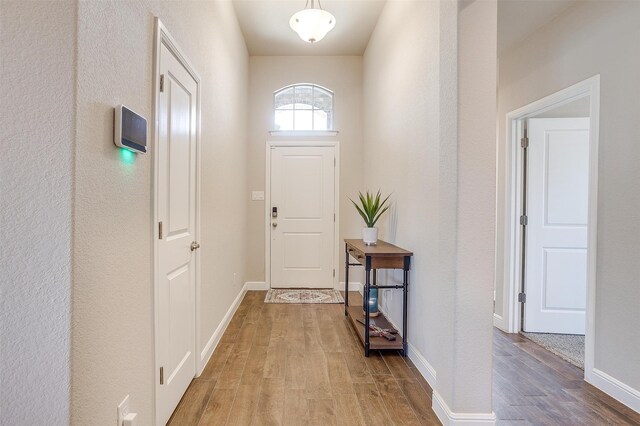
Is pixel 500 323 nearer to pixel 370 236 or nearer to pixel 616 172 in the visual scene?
pixel 370 236

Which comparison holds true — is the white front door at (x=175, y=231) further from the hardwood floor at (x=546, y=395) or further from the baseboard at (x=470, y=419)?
the hardwood floor at (x=546, y=395)

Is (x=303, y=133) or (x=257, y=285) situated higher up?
(x=303, y=133)

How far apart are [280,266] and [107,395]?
327cm

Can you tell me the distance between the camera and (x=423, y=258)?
2.23m

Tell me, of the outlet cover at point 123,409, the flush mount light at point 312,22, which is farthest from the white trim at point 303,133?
the outlet cover at point 123,409

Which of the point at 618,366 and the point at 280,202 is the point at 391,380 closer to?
the point at 618,366

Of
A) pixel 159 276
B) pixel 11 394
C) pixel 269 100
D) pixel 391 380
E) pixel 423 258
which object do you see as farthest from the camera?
pixel 269 100

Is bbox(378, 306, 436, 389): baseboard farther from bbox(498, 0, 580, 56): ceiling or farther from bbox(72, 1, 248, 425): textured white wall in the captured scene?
bbox(498, 0, 580, 56): ceiling

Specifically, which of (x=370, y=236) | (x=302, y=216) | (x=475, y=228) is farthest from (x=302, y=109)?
(x=475, y=228)

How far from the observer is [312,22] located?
2.79m

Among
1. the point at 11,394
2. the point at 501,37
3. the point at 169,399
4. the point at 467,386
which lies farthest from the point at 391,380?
the point at 501,37

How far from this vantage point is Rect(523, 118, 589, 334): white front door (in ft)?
9.48

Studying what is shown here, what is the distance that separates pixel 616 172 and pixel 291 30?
3293 mm

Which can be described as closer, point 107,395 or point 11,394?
point 11,394
